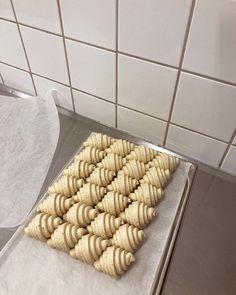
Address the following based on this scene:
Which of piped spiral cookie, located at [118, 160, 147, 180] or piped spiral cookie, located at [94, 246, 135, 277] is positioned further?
piped spiral cookie, located at [118, 160, 147, 180]

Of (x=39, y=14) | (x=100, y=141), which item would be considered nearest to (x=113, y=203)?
(x=100, y=141)

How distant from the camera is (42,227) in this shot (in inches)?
19.0

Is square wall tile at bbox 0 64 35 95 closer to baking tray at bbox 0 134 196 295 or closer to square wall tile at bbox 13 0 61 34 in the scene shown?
square wall tile at bbox 13 0 61 34

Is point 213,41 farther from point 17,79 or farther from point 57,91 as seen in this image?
point 17,79

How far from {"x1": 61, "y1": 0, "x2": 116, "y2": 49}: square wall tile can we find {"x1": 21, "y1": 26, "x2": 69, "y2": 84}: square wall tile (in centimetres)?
5

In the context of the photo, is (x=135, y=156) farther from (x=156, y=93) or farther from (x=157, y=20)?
(x=157, y=20)

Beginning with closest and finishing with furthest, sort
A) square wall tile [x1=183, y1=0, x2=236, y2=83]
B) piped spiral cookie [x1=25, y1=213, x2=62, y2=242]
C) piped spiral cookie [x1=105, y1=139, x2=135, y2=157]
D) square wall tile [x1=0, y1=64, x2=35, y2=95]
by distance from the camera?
square wall tile [x1=183, y1=0, x2=236, y2=83] → piped spiral cookie [x1=25, y1=213, x2=62, y2=242] → piped spiral cookie [x1=105, y1=139, x2=135, y2=157] → square wall tile [x1=0, y1=64, x2=35, y2=95]

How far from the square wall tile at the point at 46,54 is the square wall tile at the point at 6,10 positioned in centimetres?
3

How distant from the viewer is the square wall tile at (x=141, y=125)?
0.60 meters

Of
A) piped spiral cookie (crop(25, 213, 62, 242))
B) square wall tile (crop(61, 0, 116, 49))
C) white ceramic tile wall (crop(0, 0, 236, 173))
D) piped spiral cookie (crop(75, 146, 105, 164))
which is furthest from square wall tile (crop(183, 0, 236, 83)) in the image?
piped spiral cookie (crop(25, 213, 62, 242))

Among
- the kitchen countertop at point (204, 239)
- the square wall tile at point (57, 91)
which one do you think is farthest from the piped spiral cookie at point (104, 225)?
the square wall tile at point (57, 91)

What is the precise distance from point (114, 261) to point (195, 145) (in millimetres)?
294

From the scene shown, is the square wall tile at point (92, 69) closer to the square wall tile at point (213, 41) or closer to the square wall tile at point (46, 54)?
the square wall tile at point (46, 54)

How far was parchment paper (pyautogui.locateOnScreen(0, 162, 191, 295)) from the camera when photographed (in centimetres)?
45
